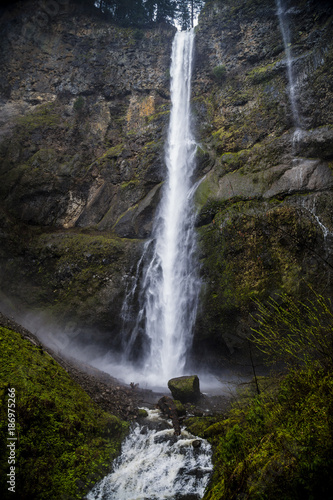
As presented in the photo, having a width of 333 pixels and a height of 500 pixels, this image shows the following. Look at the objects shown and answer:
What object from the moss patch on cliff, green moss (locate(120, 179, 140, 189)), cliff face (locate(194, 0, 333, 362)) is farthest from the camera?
green moss (locate(120, 179, 140, 189))

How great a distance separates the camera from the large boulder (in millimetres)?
7965

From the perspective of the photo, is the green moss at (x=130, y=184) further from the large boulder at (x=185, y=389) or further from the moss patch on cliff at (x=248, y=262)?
the large boulder at (x=185, y=389)

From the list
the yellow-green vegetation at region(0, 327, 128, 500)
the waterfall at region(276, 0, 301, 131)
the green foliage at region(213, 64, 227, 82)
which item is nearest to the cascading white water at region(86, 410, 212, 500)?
the yellow-green vegetation at region(0, 327, 128, 500)

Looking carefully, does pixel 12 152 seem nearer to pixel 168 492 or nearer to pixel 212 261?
pixel 212 261

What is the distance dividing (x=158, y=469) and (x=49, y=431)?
2.19 meters

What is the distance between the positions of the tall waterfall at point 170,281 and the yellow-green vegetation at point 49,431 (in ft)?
19.8

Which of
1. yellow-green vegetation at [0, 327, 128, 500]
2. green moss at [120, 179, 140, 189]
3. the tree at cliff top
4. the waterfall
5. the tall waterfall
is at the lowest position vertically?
yellow-green vegetation at [0, 327, 128, 500]

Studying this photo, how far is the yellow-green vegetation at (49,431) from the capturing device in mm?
3440

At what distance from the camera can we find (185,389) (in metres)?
7.98

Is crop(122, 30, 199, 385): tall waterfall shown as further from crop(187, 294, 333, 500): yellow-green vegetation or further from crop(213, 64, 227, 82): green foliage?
crop(187, 294, 333, 500): yellow-green vegetation

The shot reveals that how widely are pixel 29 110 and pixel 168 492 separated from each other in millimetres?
23703

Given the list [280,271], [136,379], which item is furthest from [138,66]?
[136,379]

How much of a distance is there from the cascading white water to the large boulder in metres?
2.09

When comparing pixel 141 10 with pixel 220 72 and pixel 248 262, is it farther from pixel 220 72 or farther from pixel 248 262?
pixel 248 262
